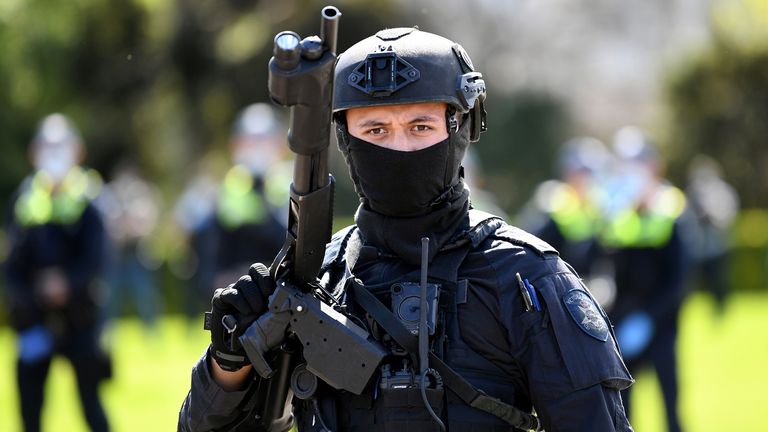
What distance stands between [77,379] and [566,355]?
232 inches

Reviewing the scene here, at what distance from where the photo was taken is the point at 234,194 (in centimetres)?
1088

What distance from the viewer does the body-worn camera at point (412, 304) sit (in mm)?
3328

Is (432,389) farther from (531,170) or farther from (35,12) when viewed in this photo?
(531,170)

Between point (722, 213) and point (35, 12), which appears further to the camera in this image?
point (35, 12)

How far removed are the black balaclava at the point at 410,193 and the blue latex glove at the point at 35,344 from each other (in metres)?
5.35

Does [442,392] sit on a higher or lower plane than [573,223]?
higher

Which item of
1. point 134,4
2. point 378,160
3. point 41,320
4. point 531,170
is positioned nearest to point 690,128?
point 531,170

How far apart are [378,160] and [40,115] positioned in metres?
28.7

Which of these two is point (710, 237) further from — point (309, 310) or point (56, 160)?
point (309, 310)

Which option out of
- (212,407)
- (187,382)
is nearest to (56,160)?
(187,382)

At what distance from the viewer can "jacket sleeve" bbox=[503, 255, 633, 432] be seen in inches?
125

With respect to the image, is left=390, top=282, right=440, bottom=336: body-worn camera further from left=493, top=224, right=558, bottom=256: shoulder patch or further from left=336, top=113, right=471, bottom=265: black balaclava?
left=493, top=224, right=558, bottom=256: shoulder patch

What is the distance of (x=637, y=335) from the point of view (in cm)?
897

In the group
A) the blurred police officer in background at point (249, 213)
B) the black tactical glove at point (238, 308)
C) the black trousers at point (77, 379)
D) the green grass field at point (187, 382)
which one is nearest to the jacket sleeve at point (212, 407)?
the black tactical glove at point (238, 308)
